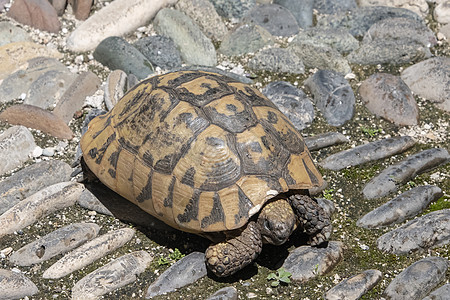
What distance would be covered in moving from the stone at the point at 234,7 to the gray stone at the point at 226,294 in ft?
13.4

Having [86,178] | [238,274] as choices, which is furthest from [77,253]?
[238,274]

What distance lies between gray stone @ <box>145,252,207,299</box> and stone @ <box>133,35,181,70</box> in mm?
2763

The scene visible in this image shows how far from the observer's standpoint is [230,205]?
4.61 meters

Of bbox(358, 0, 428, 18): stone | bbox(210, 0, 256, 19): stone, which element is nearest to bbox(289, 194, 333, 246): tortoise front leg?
bbox(210, 0, 256, 19): stone

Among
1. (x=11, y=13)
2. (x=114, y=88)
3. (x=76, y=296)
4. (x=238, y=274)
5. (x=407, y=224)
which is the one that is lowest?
(x=407, y=224)

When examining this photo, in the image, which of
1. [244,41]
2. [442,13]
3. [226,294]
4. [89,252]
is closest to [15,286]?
[89,252]

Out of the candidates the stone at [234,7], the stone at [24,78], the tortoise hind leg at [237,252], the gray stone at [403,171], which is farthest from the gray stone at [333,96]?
the stone at [24,78]

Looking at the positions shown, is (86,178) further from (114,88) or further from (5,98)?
(5,98)

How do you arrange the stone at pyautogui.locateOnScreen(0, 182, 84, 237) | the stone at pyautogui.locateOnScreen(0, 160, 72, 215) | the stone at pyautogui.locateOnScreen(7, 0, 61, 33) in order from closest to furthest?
the stone at pyautogui.locateOnScreen(0, 182, 84, 237) < the stone at pyautogui.locateOnScreen(0, 160, 72, 215) < the stone at pyautogui.locateOnScreen(7, 0, 61, 33)

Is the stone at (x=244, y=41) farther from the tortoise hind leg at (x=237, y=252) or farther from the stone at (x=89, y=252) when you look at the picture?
the tortoise hind leg at (x=237, y=252)

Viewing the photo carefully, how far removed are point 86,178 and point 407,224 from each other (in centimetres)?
285

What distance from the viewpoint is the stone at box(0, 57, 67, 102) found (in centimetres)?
667

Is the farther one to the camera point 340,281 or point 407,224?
point 407,224

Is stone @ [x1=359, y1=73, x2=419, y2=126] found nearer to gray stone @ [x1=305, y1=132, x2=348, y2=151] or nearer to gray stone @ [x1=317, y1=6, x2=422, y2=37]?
gray stone @ [x1=305, y1=132, x2=348, y2=151]
